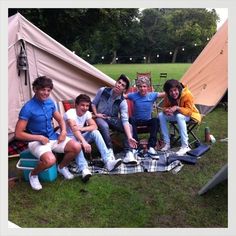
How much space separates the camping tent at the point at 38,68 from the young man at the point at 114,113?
74 cm

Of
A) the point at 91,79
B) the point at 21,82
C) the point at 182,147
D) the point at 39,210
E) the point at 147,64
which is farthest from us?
the point at 147,64

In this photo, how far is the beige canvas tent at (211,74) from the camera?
5875 mm

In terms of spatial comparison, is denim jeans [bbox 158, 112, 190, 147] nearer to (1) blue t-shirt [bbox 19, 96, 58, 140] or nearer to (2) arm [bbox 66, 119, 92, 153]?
(2) arm [bbox 66, 119, 92, 153]

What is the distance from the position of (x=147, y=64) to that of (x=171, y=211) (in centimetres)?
1893

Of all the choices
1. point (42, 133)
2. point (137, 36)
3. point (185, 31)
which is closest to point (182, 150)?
point (42, 133)

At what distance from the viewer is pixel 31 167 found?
328 centimetres

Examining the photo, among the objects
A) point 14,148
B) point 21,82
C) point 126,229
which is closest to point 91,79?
point 21,82

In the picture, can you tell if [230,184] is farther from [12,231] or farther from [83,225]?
[12,231]

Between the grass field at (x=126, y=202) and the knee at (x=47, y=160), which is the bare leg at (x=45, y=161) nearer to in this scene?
the knee at (x=47, y=160)

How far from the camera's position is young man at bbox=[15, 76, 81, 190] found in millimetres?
3109

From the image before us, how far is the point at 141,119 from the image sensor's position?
4.19 m

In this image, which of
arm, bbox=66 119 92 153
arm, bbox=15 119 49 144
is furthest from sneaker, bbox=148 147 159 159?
arm, bbox=15 119 49 144

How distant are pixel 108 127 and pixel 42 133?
89 centimetres

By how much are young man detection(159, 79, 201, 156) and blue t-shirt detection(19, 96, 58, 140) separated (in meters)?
1.45
